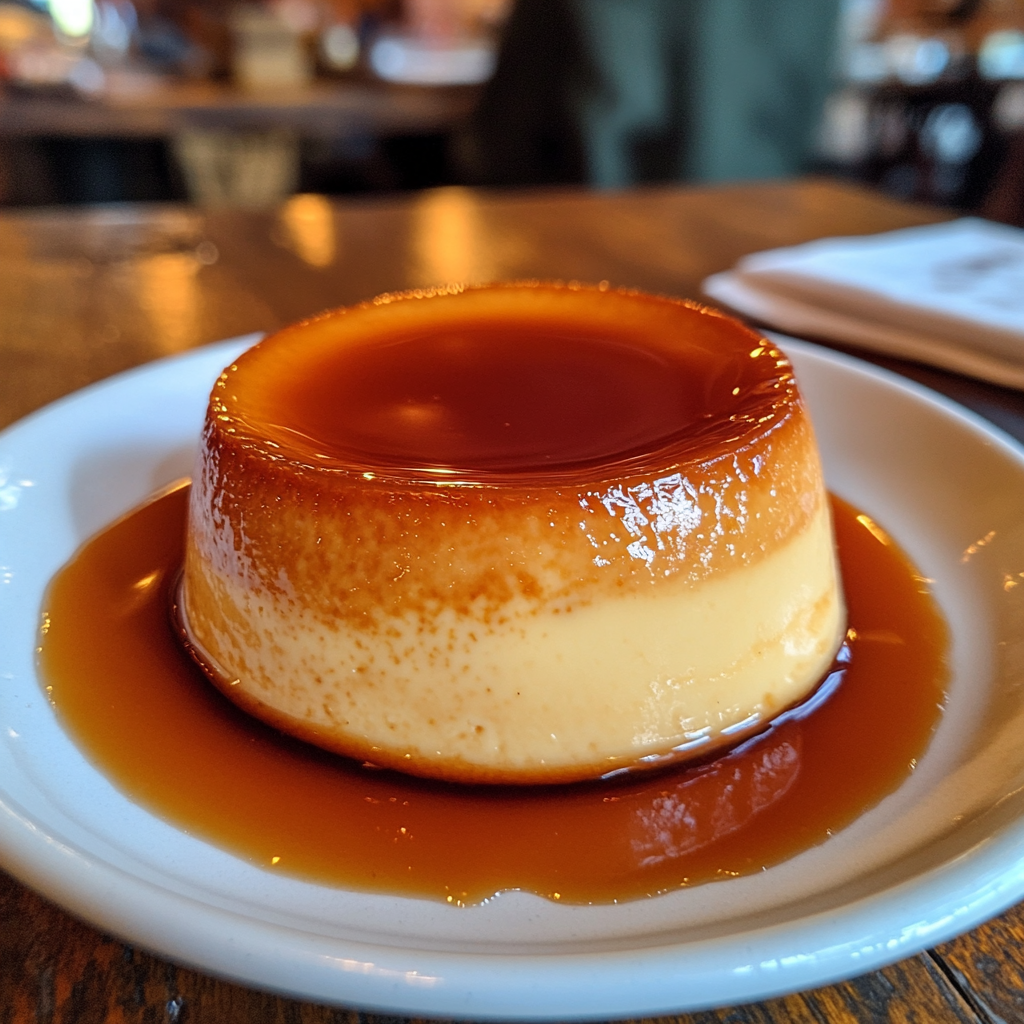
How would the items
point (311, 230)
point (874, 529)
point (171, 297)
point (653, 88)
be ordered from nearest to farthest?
1. point (874, 529)
2. point (171, 297)
3. point (311, 230)
4. point (653, 88)

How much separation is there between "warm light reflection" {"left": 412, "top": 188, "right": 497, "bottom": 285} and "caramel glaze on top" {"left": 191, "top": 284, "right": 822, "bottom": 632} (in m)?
0.98

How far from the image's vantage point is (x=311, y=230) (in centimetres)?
251

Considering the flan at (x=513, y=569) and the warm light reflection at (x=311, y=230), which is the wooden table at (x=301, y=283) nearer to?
the warm light reflection at (x=311, y=230)

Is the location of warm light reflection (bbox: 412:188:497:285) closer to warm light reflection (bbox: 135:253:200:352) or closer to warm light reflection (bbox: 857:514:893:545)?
warm light reflection (bbox: 135:253:200:352)

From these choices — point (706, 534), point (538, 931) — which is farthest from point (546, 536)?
point (538, 931)

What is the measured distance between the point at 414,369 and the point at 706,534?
0.42m

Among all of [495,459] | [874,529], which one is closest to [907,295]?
[874,529]

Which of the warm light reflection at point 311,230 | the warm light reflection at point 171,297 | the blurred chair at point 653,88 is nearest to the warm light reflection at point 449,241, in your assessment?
the warm light reflection at point 311,230

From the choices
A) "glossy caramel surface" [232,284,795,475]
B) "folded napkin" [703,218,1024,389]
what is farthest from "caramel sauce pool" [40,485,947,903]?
"folded napkin" [703,218,1024,389]

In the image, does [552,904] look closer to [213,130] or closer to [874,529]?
[874,529]

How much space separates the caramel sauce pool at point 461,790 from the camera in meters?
0.71

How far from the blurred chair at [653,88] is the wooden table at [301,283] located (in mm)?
1009

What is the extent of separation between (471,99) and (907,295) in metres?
4.22

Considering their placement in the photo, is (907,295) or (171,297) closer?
(907,295)
